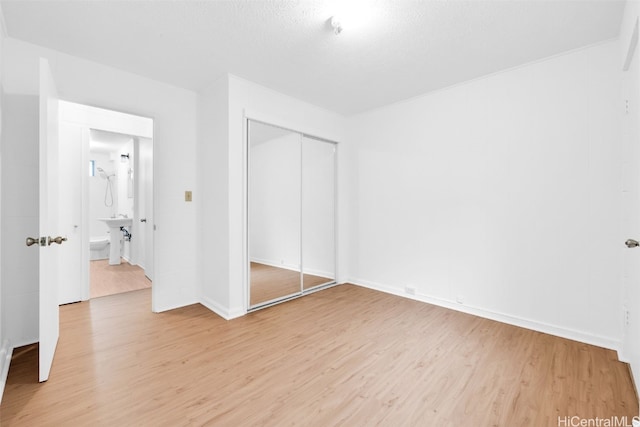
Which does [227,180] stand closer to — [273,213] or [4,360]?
[273,213]

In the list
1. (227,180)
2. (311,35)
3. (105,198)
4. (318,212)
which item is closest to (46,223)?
(227,180)

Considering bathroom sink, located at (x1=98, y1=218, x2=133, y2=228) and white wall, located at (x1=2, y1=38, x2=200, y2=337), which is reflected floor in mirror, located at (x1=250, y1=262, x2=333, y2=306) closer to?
white wall, located at (x1=2, y1=38, x2=200, y2=337)

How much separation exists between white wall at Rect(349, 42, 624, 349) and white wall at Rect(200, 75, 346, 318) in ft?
6.13

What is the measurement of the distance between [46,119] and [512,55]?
12.7 ft

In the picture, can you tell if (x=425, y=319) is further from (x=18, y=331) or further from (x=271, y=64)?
(x=18, y=331)

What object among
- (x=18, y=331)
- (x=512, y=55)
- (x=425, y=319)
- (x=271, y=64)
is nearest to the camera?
(x=18, y=331)

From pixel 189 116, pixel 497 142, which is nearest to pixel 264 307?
pixel 189 116

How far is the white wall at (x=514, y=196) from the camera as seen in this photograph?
2.48m

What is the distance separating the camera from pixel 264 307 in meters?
3.37

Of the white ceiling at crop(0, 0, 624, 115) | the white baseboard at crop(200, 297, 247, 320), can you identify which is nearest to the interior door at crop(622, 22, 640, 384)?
the white ceiling at crop(0, 0, 624, 115)

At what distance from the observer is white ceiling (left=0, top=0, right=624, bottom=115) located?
2.05 meters

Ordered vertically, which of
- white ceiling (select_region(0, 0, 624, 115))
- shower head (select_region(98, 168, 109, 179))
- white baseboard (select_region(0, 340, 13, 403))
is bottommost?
white baseboard (select_region(0, 340, 13, 403))

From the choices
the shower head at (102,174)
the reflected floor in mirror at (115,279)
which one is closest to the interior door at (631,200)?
the reflected floor in mirror at (115,279)

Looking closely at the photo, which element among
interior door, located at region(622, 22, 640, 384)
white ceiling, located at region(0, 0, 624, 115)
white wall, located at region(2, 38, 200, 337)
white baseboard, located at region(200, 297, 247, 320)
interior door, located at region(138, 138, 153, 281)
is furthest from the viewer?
interior door, located at region(138, 138, 153, 281)
